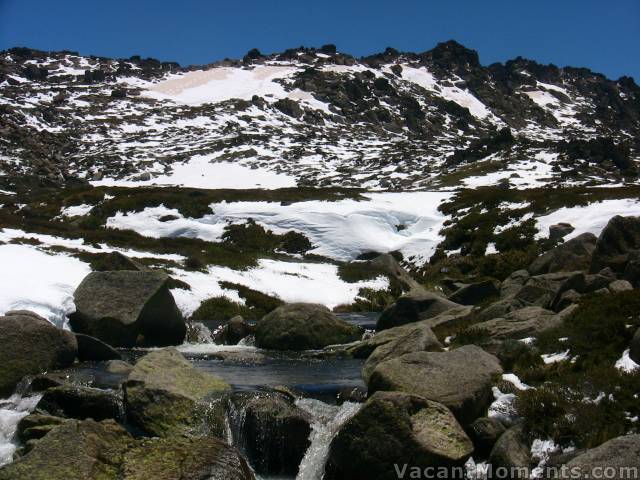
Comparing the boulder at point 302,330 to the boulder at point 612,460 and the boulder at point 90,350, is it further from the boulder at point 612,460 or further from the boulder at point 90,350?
the boulder at point 612,460

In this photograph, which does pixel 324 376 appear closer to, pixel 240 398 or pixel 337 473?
pixel 240 398

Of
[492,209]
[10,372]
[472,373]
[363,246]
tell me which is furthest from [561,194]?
[10,372]

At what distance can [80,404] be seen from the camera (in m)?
12.2

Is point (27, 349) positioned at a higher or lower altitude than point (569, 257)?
lower

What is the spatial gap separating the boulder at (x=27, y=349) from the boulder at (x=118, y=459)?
500 centimetres

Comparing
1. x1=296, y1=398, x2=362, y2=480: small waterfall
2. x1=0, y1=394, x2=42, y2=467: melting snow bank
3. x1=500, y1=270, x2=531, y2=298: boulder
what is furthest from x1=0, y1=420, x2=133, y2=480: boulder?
x1=500, y1=270, x2=531, y2=298: boulder

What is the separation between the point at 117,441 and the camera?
10055mm

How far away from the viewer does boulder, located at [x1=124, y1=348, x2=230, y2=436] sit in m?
11.7

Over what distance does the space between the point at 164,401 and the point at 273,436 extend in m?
2.45

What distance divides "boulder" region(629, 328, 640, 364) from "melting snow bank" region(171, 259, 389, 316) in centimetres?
2026

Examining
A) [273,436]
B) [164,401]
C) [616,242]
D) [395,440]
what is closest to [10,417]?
[164,401]

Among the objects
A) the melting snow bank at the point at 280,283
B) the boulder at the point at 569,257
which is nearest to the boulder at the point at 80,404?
the melting snow bank at the point at 280,283

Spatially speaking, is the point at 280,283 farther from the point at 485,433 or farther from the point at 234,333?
the point at 485,433

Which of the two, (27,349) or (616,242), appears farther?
(616,242)
